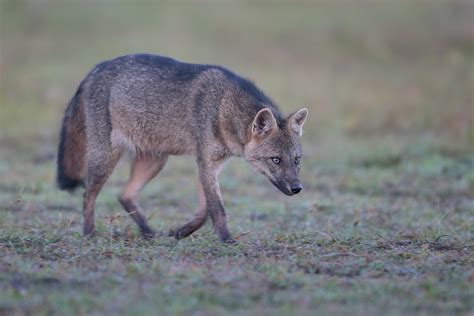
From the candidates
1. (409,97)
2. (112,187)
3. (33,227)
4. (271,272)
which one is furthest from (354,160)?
(271,272)

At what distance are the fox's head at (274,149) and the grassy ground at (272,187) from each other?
23.5 inches

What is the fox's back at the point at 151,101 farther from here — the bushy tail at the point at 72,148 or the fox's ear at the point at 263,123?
the fox's ear at the point at 263,123

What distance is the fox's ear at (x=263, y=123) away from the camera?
8062 mm

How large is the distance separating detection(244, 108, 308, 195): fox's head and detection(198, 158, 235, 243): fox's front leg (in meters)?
0.37

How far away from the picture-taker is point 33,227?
8555 mm

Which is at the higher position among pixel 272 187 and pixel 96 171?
pixel 96 171

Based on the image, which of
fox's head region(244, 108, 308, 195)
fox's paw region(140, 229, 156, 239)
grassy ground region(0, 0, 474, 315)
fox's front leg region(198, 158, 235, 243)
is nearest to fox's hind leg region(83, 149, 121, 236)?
grassy ground region(0, 0, 474, 315)

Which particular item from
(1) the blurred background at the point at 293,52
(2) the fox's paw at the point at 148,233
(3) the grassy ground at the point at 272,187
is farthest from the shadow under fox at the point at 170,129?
(1) the blurred background at the point at 293,52

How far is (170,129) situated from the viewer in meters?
8.57

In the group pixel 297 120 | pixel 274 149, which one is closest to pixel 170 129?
pixel 274 149

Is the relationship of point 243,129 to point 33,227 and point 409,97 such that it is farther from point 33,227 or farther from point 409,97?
point 409,97

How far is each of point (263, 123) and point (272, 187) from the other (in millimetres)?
4136

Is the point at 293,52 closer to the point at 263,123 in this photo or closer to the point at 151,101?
the point at 151,101

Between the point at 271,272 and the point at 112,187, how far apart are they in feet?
20.5
